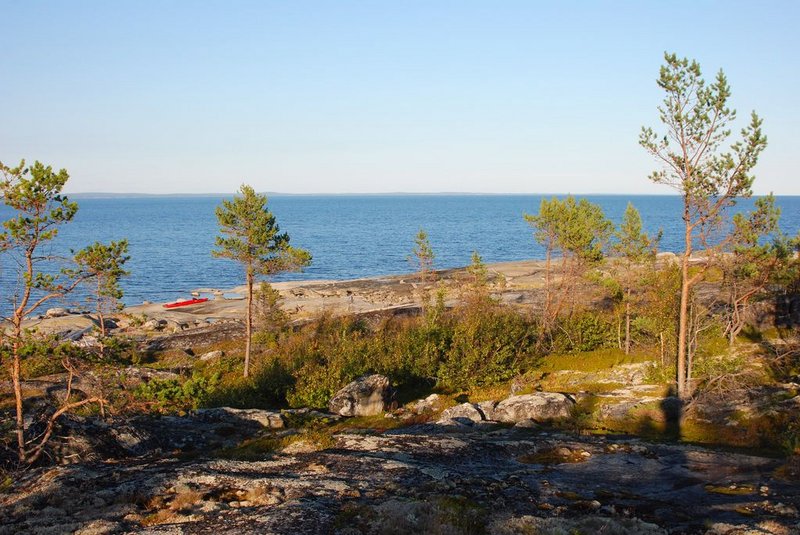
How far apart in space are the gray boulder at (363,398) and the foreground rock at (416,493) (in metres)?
11.2

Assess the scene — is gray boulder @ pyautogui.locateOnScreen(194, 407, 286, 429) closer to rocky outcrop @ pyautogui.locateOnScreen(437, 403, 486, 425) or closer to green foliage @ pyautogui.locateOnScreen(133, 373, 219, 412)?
rocky outcrop @ pyautogui.locateOnScreen(437, 403, 486, 425)

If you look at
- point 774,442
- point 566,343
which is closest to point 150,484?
point 774,442

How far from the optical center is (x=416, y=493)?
Answer: 1399cm

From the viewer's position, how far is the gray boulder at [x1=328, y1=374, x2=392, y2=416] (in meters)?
30.5

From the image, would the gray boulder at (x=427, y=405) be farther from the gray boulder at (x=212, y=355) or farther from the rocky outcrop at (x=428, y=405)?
the gray boulder at (x=212, y=355)

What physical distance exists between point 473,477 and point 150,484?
8.17m

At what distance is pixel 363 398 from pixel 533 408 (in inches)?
355

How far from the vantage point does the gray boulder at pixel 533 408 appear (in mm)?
26781

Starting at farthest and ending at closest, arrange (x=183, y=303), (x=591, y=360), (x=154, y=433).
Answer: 1. (x=183, y=303)
2. (x=591, y=360)
3. (x=154, y=433)

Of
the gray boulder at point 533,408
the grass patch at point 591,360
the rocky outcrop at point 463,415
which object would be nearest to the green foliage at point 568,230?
the grass patch at point 591,360

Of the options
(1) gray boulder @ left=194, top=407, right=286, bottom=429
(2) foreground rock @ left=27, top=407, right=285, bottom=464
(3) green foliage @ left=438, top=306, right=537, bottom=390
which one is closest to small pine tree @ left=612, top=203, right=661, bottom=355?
(3) green foliage @ left=438, top=306, right=537, bottom=390

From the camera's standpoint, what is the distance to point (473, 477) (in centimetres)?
1578

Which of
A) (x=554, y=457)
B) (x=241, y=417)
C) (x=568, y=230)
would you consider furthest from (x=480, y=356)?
(x=554, y=457)

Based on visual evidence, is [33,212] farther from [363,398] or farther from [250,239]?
[250,239]
